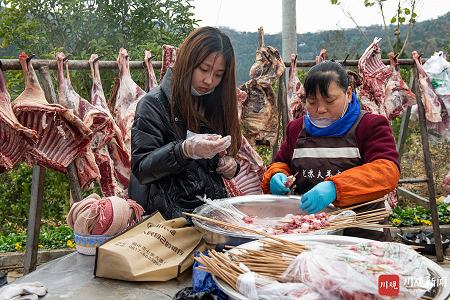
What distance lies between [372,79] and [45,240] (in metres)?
4.50

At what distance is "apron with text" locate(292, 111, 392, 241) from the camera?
88.2 inches

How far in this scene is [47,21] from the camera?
5.37 metres

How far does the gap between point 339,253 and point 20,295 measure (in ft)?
3.63

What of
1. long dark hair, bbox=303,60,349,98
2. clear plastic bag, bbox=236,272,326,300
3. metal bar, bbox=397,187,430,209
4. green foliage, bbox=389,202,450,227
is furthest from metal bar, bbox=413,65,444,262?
clear plastic bag, bbox=236,272,326,300

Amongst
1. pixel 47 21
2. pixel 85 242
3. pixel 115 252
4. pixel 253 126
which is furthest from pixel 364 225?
pixel 47 21

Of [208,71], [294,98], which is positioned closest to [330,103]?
[208,71]

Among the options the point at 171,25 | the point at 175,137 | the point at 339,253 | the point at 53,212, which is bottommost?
the point at 53,212

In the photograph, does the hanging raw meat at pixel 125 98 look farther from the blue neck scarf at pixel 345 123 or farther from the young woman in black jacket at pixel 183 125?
the blue neck scarf at pixel 345 123

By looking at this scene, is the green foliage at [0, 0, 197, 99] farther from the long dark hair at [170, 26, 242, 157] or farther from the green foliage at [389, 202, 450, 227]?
the green foliage at [389, 202, 450, 227]

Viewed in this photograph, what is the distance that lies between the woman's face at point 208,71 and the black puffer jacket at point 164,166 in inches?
7.2

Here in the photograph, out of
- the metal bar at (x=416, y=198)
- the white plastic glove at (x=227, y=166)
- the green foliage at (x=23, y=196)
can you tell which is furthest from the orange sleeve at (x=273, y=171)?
the metal bar at (x=416, y=198)

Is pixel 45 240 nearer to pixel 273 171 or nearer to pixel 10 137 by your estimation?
pixel 10 137

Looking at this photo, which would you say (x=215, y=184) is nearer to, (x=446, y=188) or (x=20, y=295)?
(x=20, y=295)

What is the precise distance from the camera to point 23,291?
137 centimetres
